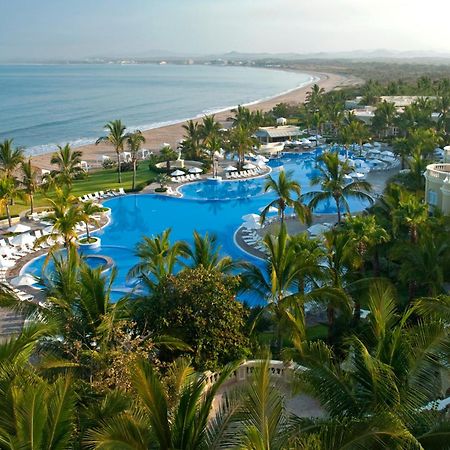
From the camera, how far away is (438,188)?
84.8ft

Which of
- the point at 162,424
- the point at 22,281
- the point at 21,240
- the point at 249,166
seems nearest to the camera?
the point at 162,424

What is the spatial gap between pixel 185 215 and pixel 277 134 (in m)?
28.5

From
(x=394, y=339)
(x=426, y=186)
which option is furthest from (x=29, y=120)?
(x=394, y=339)

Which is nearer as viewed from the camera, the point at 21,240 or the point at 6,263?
the point at 6,263

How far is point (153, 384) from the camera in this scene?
24.6 feet

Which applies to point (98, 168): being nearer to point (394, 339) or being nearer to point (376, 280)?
point (376, 280)

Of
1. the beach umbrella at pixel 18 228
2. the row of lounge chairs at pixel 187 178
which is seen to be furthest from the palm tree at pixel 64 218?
the row of lounge chairs at pixel 187 178

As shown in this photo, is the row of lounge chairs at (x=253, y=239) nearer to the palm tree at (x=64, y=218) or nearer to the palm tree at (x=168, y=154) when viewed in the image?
the palm tree at (x=64, y=218)

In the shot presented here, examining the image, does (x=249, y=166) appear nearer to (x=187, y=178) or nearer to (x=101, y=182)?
(x=187, y=178)

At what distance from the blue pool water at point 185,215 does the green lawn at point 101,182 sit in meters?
3.19

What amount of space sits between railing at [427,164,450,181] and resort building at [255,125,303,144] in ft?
113

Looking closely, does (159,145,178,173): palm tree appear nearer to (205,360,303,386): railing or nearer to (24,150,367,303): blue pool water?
(24,150,367,303): blue pool water

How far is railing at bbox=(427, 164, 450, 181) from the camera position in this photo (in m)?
25.5

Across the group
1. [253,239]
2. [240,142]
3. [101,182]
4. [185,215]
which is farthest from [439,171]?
[101,182]
